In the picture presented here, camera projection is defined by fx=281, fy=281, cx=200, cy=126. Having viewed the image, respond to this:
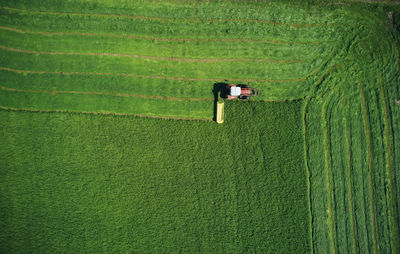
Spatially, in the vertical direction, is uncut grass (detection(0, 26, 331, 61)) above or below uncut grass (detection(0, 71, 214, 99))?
above

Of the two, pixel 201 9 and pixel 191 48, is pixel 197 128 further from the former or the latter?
pixel 201 9

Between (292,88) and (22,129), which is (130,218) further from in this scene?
(292,88)

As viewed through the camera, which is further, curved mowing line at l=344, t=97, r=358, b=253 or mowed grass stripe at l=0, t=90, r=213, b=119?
mowed grass stripe at l=0, t=90, r=213, b=119

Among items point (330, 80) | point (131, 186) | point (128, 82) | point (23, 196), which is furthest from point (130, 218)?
point (330, 80)

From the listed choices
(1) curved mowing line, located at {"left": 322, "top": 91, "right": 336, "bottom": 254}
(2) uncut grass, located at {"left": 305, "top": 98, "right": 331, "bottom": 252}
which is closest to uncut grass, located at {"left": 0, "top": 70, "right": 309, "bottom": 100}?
(2) uncut grass, located at {"left": 305, "top": 98, "right": 331, "bottom": 252}

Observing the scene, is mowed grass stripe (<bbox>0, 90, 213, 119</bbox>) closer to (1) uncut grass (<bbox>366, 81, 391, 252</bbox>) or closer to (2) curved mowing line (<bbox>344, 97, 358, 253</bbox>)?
(2) curved mowing line (<bbox>344, 97, 358, 253</bbox>)

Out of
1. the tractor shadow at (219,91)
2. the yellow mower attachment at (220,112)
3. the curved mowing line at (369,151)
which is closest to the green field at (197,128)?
the curved mowing line at (369,151)

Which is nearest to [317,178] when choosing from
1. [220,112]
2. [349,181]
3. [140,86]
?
[349,181]
